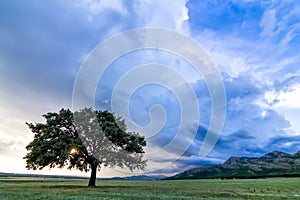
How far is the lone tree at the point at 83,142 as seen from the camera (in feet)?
185

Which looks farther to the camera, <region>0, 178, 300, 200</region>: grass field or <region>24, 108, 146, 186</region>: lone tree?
<region>24, 108, 146, 186</region>: lone tree

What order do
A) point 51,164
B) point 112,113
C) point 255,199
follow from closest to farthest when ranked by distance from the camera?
point 255,199 → point 51,164 → point 112,113

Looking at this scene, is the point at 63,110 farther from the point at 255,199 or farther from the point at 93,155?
the point at 255,199

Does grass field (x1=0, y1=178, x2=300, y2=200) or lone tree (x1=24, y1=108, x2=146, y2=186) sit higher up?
lone tree (x1=24, y1=108, x2=146, y2=186)

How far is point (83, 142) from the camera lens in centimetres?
5722

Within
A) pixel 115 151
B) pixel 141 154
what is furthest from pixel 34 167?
pixel 141 154

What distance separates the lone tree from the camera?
56.5 metres

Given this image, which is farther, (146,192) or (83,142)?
(83,142)

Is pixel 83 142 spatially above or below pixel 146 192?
above

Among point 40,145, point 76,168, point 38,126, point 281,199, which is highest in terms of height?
point 38,126

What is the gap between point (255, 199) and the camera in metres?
32.3

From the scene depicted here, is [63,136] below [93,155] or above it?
above

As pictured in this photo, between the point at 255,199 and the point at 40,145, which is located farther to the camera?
the point at 40,145

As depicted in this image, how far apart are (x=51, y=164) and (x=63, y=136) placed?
565 cm
